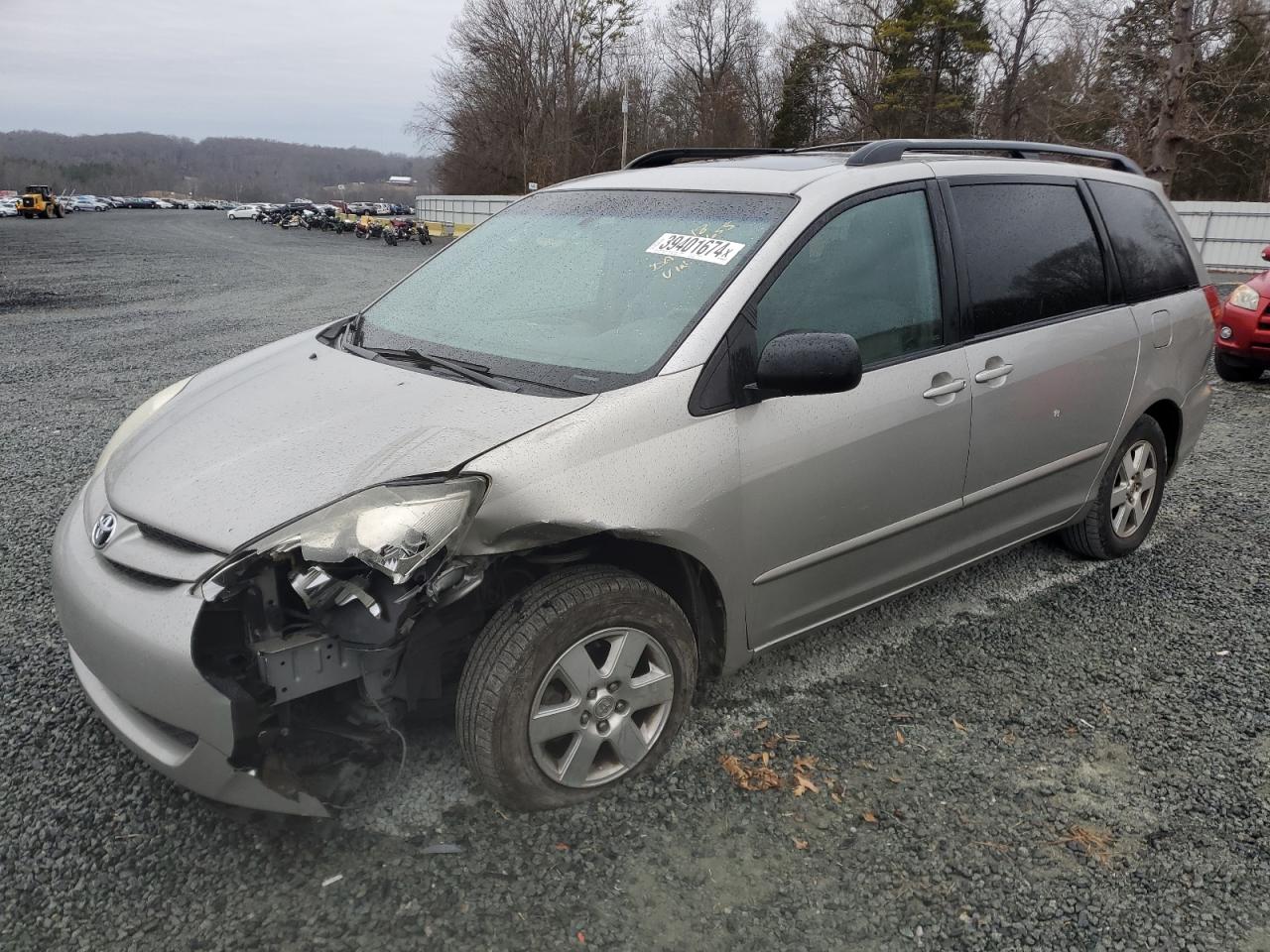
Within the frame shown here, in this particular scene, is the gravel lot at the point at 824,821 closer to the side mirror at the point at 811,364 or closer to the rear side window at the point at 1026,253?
the side mirror at the point at 811,364

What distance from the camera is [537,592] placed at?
2.42m

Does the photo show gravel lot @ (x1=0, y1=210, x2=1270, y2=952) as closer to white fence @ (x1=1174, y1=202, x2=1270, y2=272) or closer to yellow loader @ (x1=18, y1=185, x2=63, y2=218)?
white fence @ (x1=1174, y1=202, x2=1270, y2=272)

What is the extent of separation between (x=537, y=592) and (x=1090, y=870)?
62.0 inches

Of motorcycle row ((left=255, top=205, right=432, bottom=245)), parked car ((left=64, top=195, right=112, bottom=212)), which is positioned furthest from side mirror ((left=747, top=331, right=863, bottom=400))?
parked car ((left=64, top=195, right=112, bottom=212))

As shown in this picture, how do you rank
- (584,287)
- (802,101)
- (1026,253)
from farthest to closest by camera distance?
(802,101) → (1026,253) → (584,287)

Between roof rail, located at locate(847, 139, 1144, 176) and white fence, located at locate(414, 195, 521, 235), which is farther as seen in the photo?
white fence, located at locate(414, 195, 521, 235)

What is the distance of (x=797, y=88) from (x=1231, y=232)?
31833 millimetres

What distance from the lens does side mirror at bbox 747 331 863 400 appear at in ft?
8.38

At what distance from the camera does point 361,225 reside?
42.1m

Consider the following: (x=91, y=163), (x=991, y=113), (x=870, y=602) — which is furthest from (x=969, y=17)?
(x=91, y=163)

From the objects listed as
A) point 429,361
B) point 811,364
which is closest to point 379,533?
point 429,361

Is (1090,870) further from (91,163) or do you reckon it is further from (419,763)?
(91,163)

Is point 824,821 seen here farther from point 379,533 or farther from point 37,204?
point 37,204

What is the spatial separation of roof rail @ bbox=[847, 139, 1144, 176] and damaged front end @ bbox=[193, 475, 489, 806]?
190 cm
